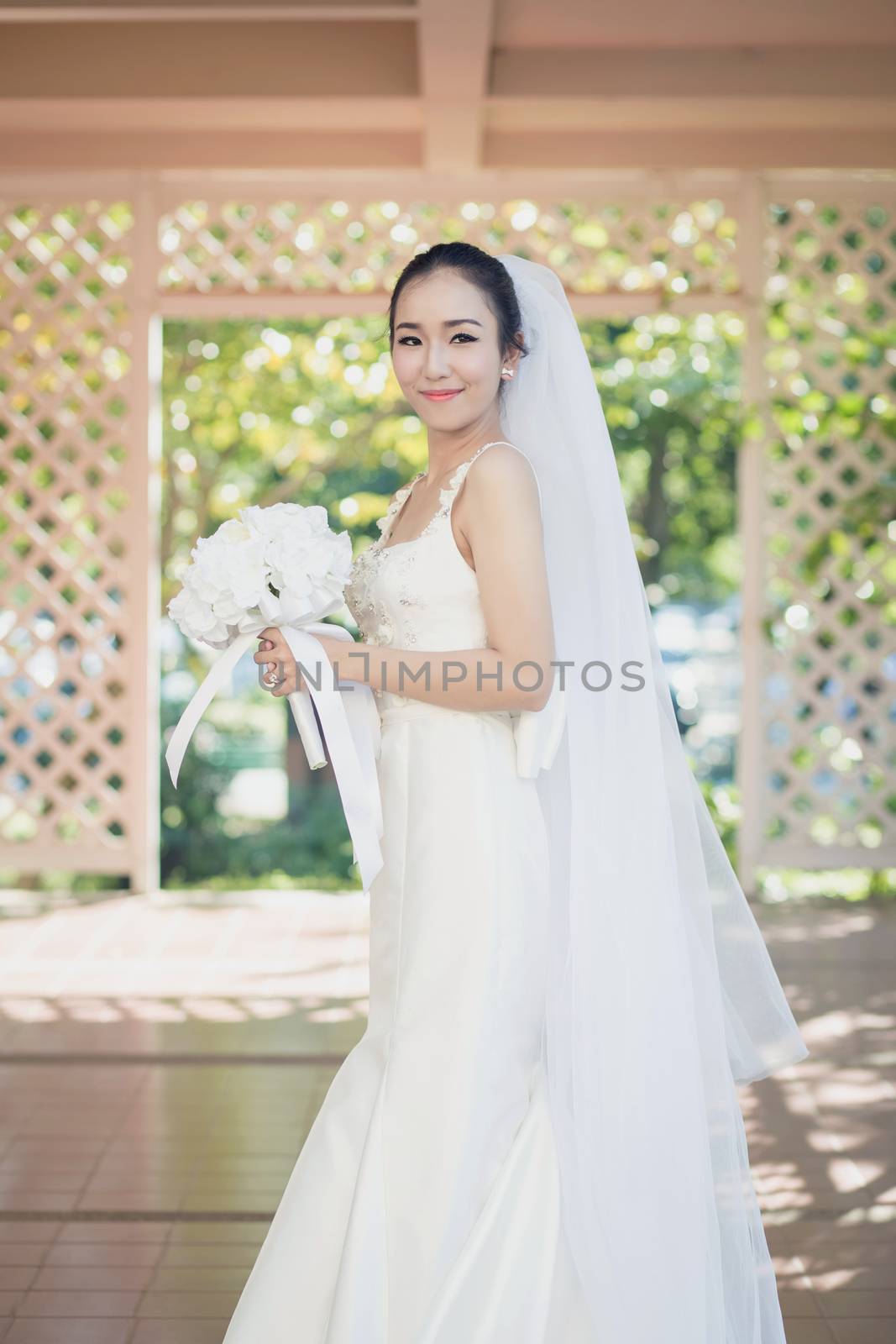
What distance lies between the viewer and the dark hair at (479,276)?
2.02 meters

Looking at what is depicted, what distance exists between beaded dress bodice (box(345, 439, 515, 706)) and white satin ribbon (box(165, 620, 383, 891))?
0.14 meters

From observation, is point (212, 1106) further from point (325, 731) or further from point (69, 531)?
point (69, 531)

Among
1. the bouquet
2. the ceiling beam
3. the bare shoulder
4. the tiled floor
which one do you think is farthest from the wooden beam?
the bouquet

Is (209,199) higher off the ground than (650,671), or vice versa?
(209,199)

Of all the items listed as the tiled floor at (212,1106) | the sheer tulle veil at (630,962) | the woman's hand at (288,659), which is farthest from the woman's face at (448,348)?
the tiled floor at (212,1106)

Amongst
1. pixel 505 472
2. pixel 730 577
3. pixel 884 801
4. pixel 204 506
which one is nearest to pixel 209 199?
pixel 204 506

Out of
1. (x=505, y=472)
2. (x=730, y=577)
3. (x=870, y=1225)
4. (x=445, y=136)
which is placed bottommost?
(x=870, y=1225)

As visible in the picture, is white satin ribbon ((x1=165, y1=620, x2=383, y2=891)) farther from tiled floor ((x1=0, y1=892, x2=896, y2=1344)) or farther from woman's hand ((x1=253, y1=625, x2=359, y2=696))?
tiled floor ((x1=0, y1=892, x2=896, y2=1344))

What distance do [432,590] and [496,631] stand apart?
14 centimetres

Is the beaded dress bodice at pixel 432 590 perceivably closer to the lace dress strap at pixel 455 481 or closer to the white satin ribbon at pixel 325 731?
the lace dress strap at pixel 455 481

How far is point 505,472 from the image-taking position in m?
1.97

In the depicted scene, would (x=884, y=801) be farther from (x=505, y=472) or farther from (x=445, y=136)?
(x=505, y=472)

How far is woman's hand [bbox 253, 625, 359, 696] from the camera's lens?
1948 mm

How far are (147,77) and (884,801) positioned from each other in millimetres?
3952
